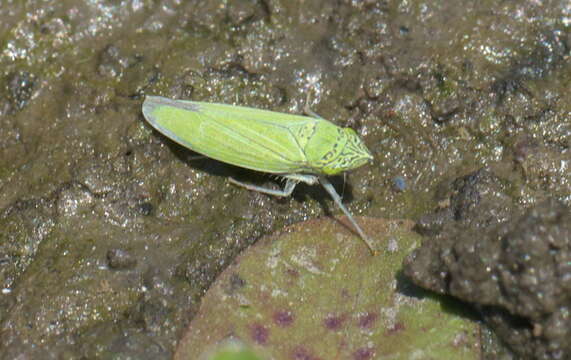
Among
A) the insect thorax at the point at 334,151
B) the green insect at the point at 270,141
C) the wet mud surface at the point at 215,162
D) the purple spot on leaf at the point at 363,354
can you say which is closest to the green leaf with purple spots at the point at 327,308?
the purple spot on leaf at the point at 363,354

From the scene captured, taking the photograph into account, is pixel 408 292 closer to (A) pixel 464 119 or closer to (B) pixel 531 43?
(A) pixel 464 119

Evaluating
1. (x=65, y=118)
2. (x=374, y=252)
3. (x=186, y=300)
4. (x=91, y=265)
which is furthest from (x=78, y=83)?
(x=374, y=252)

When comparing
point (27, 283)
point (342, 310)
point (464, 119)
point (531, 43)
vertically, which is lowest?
point (27, 283)

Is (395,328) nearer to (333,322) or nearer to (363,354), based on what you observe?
(363,354)

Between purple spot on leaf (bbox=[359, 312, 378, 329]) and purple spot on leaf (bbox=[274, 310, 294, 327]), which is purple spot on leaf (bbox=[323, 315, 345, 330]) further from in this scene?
purple spot on leaf (bbox=[274, 310, 294, 327])

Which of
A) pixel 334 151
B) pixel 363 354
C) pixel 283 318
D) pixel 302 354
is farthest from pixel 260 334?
pixel 334 151

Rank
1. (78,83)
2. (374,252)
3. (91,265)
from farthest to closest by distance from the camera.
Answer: (78,83) < (91,265) < (374,252)

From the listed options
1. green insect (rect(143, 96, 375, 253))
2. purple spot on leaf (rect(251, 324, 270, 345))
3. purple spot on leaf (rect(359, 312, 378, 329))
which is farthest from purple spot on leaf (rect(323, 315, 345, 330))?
green insect (rect(143, 96, 375, 253))
